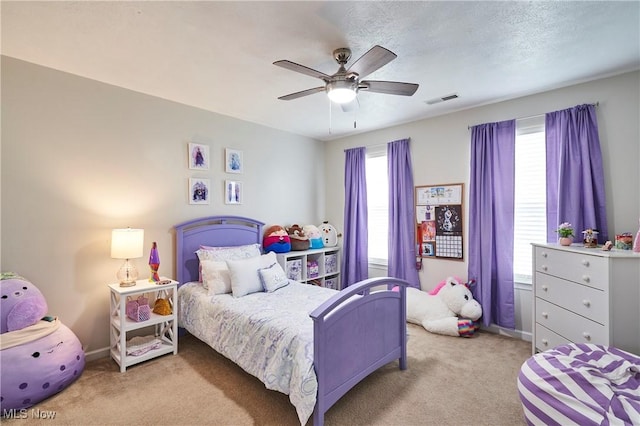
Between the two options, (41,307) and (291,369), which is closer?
(291,369)

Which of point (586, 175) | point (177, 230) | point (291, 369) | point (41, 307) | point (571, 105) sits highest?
point (571, 105)

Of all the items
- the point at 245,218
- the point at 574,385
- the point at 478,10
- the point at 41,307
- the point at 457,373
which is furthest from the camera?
the point at 245,218

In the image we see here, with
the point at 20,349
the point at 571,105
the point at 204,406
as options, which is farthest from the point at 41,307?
the point at 571,105

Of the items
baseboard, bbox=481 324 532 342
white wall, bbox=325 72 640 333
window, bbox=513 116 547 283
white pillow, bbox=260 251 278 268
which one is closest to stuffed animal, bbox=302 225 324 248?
white wall, bbox=325 72 640 333

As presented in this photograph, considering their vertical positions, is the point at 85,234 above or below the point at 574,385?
above

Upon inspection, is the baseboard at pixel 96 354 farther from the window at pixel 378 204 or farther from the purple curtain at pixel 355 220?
the window at pixel 378 204

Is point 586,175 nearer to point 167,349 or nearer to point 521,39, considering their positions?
point 521,39

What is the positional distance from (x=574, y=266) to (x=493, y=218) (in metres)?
1.01

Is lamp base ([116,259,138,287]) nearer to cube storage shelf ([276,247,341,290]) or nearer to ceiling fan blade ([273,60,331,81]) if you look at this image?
cube storage shelf ([276,247,341,290])

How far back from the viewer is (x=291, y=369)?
6.41 ft

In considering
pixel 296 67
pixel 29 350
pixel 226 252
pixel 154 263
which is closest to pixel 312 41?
pixel 296 67

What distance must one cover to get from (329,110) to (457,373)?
3084mm

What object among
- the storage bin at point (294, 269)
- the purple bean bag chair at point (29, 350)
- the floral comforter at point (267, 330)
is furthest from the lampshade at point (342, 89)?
the purple bean bag chair at point (29, 350)

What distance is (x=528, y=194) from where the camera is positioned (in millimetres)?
3264
